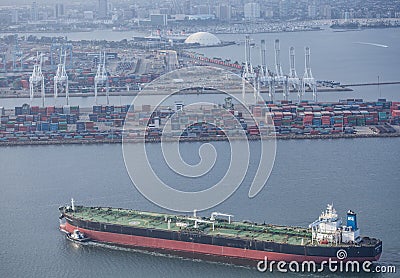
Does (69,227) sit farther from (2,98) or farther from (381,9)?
(381,9)

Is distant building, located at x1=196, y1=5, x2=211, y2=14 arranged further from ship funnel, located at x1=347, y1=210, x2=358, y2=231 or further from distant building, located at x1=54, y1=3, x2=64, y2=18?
ship funnel, located at x1=347, y1=210, x2=358, y2=231

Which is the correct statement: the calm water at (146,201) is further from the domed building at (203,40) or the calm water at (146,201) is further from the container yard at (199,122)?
the domed building at (203,40)

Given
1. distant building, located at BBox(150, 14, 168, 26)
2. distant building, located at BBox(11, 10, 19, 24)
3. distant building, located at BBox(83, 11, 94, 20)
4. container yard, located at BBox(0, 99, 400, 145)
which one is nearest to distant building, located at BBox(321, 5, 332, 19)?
distant building, located at BBox(150, 14, 168, 26)

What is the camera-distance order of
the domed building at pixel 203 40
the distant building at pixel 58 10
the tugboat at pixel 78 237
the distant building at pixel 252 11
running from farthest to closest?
the distant building at pixel 58 10 → the distant building at pixel 252 11 → the domed building at pixel 203 40 → the tugboat at pixel 78 237

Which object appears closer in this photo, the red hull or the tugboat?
the red hull

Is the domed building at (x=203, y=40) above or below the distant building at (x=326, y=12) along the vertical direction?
below

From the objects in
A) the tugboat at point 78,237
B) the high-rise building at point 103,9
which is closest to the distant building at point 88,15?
the high-rise building at point 103,9

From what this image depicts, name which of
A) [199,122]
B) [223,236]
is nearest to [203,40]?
[199,122]
